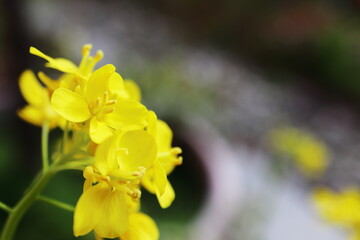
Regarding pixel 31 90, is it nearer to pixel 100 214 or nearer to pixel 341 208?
pixel 100 214

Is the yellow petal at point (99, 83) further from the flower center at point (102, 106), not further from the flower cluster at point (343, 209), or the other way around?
the flower cluster at point (343, 209)

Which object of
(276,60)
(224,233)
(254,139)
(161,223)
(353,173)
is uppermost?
(276,60)

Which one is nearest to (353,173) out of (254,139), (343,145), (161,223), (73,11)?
(343,145)

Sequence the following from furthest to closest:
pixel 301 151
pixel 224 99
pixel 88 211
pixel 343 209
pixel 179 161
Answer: pixel 224 99
pixel 301 151
pixel 343 209
pixel 179 161
pixel 88 211

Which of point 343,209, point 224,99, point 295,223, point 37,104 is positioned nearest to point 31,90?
point 37,104

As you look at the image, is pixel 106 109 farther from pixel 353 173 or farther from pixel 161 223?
pixel 353 173

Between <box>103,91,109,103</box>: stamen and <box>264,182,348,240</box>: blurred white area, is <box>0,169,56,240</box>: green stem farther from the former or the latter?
<box>264,182,348,240</box>: blurred white area

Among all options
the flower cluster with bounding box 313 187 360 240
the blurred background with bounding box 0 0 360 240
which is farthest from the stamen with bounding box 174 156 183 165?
the blurred background with bounding box 0 0 360 240
